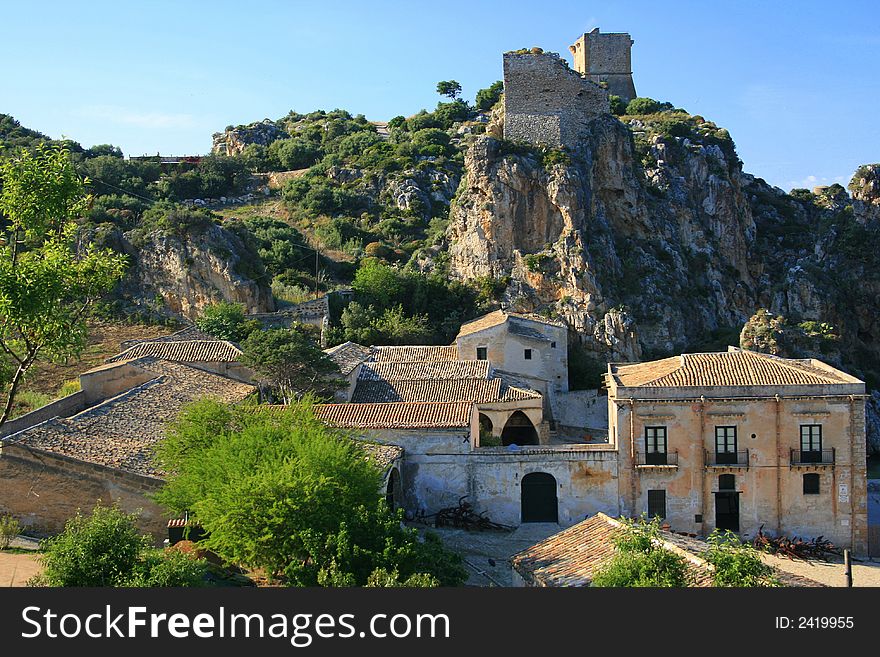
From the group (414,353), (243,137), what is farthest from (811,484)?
(243,137)

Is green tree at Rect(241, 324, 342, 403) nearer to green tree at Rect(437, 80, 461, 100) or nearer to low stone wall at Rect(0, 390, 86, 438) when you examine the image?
low stone wall at Rect(0, 390, 86, 438)

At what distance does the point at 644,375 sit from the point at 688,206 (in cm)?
3375

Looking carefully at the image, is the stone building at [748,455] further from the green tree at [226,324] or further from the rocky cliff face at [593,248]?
the green tree at [226,324]

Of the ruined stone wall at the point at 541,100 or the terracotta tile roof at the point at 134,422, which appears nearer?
the terracotta tile roof at the point at 134,422

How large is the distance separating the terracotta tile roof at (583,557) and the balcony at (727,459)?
6.53m

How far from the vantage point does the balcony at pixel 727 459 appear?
27953 millimetres

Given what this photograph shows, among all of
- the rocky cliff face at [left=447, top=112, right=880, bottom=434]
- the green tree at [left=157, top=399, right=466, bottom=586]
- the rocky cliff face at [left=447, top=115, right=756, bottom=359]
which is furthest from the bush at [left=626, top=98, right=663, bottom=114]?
the green tree at [left=157, top=399, right=466, bottom=586]

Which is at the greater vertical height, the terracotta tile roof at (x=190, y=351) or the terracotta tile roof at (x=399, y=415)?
the terracotta tile roof at (x=190, y=351)

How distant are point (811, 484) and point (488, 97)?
67.2m

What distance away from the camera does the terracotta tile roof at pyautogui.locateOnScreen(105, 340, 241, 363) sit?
35125 mm

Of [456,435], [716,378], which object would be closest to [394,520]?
[456,435]

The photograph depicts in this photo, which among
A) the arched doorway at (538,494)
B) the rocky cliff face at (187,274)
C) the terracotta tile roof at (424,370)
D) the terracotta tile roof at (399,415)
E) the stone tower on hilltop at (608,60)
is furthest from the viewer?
the stone tower on hilltop at (608,60)

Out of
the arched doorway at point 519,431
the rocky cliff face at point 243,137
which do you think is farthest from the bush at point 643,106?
the arched doorway at point 519,431

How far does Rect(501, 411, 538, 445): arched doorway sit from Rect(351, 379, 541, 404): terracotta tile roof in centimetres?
110
